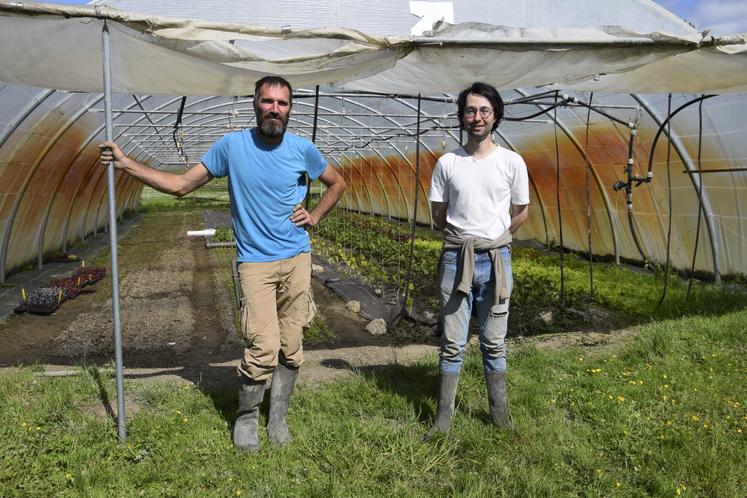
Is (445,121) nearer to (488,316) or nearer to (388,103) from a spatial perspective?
(388,103)

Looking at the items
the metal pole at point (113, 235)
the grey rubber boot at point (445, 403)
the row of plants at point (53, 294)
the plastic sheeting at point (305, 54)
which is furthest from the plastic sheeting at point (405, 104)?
the grey rubber boot at point (445, 403)

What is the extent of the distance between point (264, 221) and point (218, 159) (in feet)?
1.27

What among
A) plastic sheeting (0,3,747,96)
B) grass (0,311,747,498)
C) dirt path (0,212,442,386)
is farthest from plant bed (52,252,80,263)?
plastic sheeting (0,3,747,96)

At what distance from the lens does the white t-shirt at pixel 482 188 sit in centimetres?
279

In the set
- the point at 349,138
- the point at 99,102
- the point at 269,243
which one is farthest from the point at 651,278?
the point at 349,138

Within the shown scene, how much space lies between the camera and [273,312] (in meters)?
2.75

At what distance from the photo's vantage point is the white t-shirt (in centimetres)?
279

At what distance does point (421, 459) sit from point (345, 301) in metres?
4.95

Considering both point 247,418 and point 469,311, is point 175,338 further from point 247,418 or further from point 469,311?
point 469,311

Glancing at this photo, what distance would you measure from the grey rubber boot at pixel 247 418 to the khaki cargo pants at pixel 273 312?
0.07 m

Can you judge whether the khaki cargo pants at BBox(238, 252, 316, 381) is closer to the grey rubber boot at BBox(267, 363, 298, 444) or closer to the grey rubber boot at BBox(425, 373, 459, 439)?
the grey rubber boot at BBox(267, 363, 298, 444)

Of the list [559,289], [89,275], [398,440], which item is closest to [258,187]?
[398,440]

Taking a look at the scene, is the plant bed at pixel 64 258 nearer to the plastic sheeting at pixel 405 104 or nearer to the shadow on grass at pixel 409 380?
the plastic sheeting at pixel 405 104

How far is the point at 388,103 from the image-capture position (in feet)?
37.6
